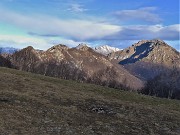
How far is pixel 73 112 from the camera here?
30.8 meters

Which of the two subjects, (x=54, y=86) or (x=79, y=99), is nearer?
(x=79, y=99)

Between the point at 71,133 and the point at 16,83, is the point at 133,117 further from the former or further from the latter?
the point at 16,83

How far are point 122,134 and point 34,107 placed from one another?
320 inches

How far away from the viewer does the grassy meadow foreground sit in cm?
2570

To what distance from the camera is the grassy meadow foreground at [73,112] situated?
2570 cm

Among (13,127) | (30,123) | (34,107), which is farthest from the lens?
(34,107)

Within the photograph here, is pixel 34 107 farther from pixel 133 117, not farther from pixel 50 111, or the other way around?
pixel 133 117

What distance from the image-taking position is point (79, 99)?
36.9 m

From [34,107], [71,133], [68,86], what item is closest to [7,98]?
[34,107]

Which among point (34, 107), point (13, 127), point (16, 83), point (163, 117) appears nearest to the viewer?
point (13, 127)

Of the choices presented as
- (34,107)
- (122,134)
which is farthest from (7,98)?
(122,134)

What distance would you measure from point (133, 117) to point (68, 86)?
1437cm

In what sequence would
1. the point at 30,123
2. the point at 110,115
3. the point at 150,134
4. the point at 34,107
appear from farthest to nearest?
the point at 110,115, the point at 34,107, the point at 150,134, the point at 30,123

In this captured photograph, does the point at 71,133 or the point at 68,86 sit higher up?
the point at 68,86
